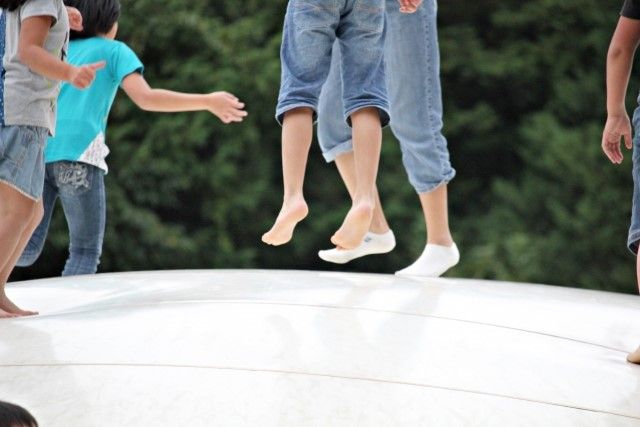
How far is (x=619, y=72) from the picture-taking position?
299 centimetres

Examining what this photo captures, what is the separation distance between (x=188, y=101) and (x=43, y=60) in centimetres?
58

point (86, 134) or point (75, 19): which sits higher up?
point (75, 19)

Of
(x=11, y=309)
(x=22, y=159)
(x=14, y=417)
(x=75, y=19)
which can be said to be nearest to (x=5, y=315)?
(x=11, y=309)

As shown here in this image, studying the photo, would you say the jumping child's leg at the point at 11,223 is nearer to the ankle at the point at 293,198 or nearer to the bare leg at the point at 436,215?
the ankle at the point at 293,198

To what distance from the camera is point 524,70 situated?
464 inches

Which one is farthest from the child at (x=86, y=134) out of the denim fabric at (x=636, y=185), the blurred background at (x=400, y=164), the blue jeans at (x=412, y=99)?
the blurred background at (x=400, y=164)

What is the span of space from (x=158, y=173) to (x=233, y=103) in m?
7.62

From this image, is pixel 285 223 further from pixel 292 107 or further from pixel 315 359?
pixel 315 359

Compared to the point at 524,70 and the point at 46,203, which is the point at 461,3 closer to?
the point at 524,70

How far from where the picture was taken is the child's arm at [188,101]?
3.43 metres

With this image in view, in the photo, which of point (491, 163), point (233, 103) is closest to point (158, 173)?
point (491, 163)

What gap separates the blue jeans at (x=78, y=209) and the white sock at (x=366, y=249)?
83 centimetres

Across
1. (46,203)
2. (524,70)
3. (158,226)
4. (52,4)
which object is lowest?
(158,226)

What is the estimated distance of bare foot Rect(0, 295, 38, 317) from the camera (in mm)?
3083
